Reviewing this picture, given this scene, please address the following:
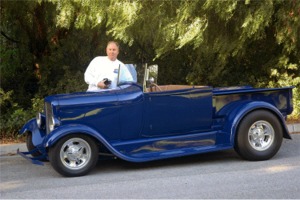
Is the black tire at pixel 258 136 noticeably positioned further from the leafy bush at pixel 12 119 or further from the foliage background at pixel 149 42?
the leafy bush at pixel 12 119

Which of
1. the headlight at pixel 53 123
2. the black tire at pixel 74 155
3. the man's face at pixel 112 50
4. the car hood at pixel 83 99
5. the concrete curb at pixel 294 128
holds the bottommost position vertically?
the concrete curb at pixel 294 128

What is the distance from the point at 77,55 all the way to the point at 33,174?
19.8 feet

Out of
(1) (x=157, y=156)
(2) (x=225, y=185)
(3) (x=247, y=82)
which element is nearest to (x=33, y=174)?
(1) (x=157, y=156)

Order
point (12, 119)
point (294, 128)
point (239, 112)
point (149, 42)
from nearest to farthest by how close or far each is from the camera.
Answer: point (239, 112)
point (12, 119)
point (294, 128)
point (149, 42)

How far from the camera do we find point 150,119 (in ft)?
22.7

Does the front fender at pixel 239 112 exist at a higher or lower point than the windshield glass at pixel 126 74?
lower

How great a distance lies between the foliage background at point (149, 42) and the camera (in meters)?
9.55

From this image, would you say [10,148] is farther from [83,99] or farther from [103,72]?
[83,99]

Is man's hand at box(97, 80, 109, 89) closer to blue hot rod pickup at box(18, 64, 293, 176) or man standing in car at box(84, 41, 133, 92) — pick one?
man standing in car at box(84, 41, 133, 92)

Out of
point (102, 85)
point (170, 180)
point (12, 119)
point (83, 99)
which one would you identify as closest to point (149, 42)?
point (12, 119)

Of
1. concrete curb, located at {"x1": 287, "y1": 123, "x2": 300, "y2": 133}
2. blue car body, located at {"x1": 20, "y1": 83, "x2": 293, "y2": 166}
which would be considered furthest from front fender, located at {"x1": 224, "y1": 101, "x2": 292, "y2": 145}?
concrete curb, located at {"x1": 287, "y1": 123, "x2": 300, "y2": 133}

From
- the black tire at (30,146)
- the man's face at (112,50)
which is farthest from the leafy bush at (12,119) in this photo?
the man's face at (112,50)

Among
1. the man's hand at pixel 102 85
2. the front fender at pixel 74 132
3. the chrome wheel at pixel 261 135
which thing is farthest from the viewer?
the man's hand at pixel 102 85

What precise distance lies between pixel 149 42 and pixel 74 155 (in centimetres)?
537
